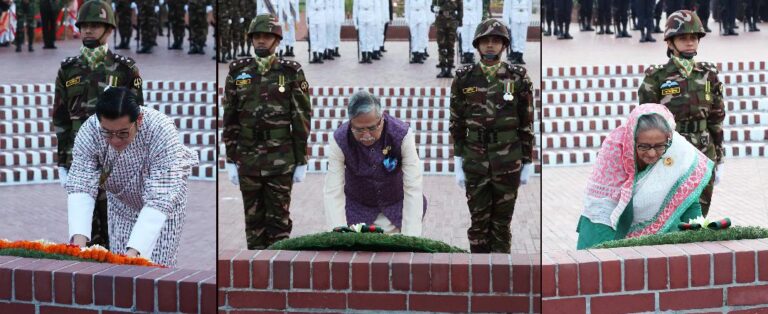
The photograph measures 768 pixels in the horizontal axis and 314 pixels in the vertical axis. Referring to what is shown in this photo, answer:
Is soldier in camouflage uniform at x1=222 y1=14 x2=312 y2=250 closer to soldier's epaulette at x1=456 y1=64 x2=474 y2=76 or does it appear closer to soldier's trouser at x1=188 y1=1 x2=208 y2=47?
soldier's epaulette at x1=456 y1=64 x2=474 y2=76

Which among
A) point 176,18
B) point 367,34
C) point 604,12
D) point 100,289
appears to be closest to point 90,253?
point 100,289

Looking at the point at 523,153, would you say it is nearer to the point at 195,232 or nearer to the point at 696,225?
the point at 696,225

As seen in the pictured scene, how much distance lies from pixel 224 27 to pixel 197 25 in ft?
25.5

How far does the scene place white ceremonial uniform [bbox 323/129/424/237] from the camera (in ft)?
11.7

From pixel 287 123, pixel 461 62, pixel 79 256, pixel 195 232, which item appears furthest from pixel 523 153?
pixel 195 232

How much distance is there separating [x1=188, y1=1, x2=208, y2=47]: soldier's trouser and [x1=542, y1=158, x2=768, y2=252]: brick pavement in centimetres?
321

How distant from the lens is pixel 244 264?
342 cm

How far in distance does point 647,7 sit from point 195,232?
7895 millimetres

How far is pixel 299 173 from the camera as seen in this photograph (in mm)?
3979

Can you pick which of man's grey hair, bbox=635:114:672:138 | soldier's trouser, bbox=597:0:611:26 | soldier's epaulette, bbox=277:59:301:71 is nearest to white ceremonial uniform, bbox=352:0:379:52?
soldier's epaulette, bbox=277:59:301:71

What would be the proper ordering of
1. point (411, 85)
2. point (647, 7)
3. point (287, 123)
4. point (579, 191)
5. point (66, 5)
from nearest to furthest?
point (411, 85) → point (287, 123) → point (579, 191) → point (647, 7) → point (66, 5)

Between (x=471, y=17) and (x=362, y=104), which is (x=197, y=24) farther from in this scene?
(x=471, y=17)

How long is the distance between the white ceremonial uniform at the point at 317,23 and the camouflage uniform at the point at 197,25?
6501mm

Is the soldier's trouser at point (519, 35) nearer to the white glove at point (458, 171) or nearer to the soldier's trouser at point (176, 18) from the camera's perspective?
the white glove at point (458, 171)
